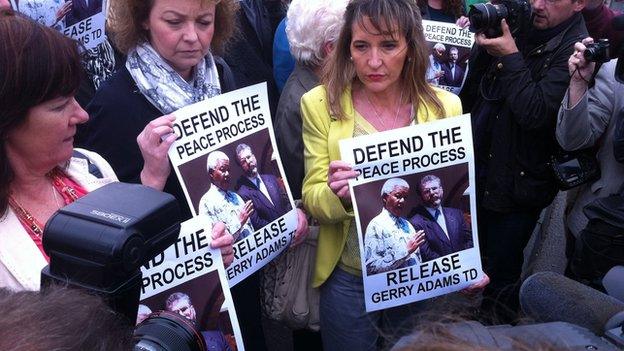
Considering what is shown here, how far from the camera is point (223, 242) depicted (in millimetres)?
1895

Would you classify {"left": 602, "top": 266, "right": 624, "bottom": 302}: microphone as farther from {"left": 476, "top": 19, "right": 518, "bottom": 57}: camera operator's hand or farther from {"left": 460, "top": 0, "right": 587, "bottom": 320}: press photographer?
{"left": 476, "top": 19, "right": 518, "bottom": 57}: camera operator's hand

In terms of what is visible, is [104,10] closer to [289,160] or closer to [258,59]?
[258,59]

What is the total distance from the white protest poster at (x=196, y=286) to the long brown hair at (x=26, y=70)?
1.41 feet

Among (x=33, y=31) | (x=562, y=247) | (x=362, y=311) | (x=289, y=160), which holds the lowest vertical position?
(x=562, y=247)

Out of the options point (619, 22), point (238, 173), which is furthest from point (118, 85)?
point (619, 22)

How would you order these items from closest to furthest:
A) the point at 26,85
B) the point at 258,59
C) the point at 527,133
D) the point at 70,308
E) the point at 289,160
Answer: the point at 70,308 → the point at 26,85 → the point at 289,160 → the point at 527,133 → the point at 258,59

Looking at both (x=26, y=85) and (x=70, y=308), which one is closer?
(x=70, y=308)

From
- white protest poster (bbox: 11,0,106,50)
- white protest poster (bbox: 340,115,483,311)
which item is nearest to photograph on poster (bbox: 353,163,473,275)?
white protest poster (bbox: 340,115,483,311)

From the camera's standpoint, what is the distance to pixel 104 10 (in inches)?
122

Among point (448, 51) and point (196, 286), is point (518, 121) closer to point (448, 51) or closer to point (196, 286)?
point (448, 51)

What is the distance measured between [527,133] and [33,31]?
2113mm

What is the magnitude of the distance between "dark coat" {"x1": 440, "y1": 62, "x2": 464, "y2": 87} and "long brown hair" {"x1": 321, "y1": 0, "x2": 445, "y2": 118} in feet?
2.94

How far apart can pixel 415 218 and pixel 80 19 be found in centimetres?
188

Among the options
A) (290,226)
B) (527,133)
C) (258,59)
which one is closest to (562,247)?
(527,133)
